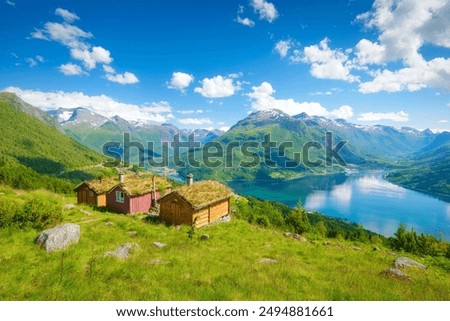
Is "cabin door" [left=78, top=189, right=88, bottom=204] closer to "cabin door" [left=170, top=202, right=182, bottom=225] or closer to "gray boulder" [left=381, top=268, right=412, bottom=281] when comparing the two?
"cabin door" [left=170, top=202, right=182, bottom=225]

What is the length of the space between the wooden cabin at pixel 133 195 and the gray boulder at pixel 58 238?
21966mm

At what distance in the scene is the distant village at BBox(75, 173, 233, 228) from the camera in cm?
3186

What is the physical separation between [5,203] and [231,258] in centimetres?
1487

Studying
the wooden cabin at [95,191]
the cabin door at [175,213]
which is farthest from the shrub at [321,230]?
the wooden cabin at [95,191]

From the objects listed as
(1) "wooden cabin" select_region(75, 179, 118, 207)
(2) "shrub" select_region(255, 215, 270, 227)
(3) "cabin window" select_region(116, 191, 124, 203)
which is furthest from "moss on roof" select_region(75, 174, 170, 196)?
(2) "shrub" select_region(255, 215, 270, 227)

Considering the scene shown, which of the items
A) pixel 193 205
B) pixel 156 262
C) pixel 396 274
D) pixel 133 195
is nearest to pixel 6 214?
pixel 156 262

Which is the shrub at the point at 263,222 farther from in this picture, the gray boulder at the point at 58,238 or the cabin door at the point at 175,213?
the gray boulder at the point at 58,238

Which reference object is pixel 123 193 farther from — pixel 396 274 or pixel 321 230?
pixel 321 230

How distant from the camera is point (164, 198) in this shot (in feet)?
109

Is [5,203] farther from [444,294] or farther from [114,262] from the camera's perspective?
[444,294]

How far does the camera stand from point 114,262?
12.2 metres

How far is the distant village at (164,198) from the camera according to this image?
31.9 m
